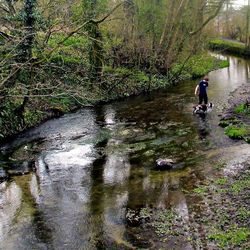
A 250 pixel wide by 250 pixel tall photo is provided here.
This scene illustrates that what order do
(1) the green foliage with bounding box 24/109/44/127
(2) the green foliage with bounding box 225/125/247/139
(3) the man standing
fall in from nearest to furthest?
(2) the green foliage with bounding box 225/125/247/139
(1) the green foliage with bounding box 24/109/44/127
(3) the man standing

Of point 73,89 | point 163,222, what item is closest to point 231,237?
point 163,222

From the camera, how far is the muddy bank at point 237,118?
20875 mm

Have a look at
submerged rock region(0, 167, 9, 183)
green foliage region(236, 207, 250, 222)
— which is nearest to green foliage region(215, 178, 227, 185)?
green foliage region(236, 207, 250, 222)

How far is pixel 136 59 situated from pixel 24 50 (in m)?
16.7

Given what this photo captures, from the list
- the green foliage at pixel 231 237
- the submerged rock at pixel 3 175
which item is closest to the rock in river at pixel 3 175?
the submerged rock at pixel 3 175

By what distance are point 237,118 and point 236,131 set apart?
3523mm

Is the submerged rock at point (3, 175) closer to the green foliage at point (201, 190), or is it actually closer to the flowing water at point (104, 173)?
the flowing water at point (104, 173)

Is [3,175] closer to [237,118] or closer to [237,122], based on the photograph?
[237,122]

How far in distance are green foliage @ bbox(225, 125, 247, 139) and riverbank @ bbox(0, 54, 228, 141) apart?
24.4 feet

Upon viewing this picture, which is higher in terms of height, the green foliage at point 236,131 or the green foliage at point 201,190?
the green foliage at point 201,190

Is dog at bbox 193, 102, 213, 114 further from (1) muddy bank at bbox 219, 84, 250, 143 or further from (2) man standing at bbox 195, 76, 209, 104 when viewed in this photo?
(1) muddy bank at bbox 219, 84, 250, 143

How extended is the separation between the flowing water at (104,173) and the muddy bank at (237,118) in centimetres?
56

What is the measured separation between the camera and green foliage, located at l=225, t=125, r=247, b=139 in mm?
20672

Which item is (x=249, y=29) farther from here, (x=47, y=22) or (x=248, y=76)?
(x=47, y=22)
